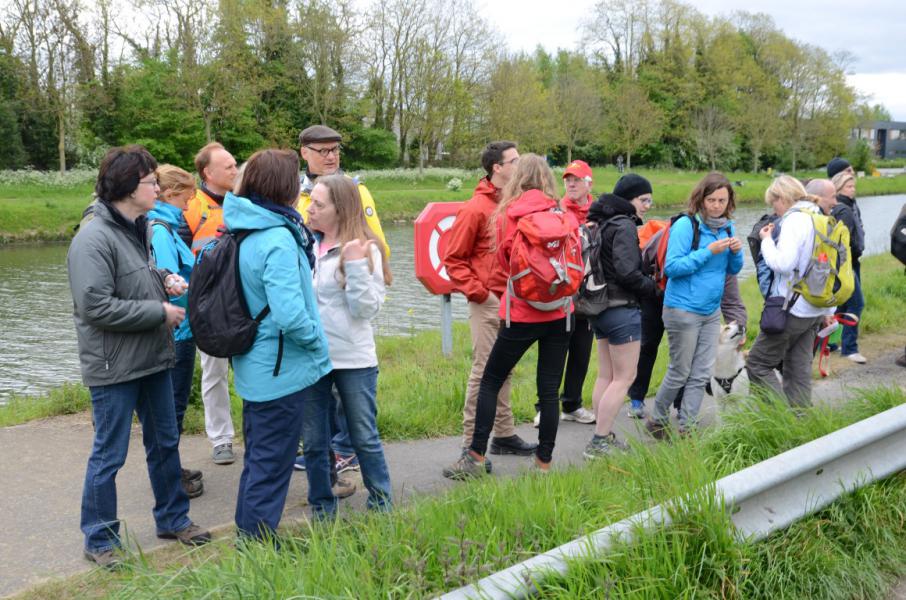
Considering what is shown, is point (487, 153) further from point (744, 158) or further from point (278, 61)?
point (744, 158)

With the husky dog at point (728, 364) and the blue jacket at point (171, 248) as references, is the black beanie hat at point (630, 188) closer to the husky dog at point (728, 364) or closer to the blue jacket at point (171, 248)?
the husky dog at point (728, 364)

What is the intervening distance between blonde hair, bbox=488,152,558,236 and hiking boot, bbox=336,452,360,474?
71.2 inches

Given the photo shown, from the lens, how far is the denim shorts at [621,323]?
5.34 m

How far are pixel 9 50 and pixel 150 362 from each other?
122 feet

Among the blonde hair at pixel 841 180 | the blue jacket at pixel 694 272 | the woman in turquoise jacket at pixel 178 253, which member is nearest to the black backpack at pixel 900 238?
the blonde hair at pixel 841 180

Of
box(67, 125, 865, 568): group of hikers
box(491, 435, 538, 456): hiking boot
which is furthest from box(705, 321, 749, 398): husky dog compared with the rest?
box(491, 435, 538, 456): hiking boot

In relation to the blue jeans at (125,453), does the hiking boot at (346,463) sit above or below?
below

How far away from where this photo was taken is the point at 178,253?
4816 millimetres

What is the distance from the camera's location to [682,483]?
3.26 m

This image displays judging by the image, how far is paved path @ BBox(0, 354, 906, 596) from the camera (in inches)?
154

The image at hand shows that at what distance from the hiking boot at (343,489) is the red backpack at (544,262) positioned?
1.50m

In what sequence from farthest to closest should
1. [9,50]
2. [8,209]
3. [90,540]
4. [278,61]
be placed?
[278,61] < [9,50] < [8,209] < [90,540]

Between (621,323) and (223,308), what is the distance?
272 cm

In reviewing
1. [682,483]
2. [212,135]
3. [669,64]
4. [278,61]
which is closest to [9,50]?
[212,135]
